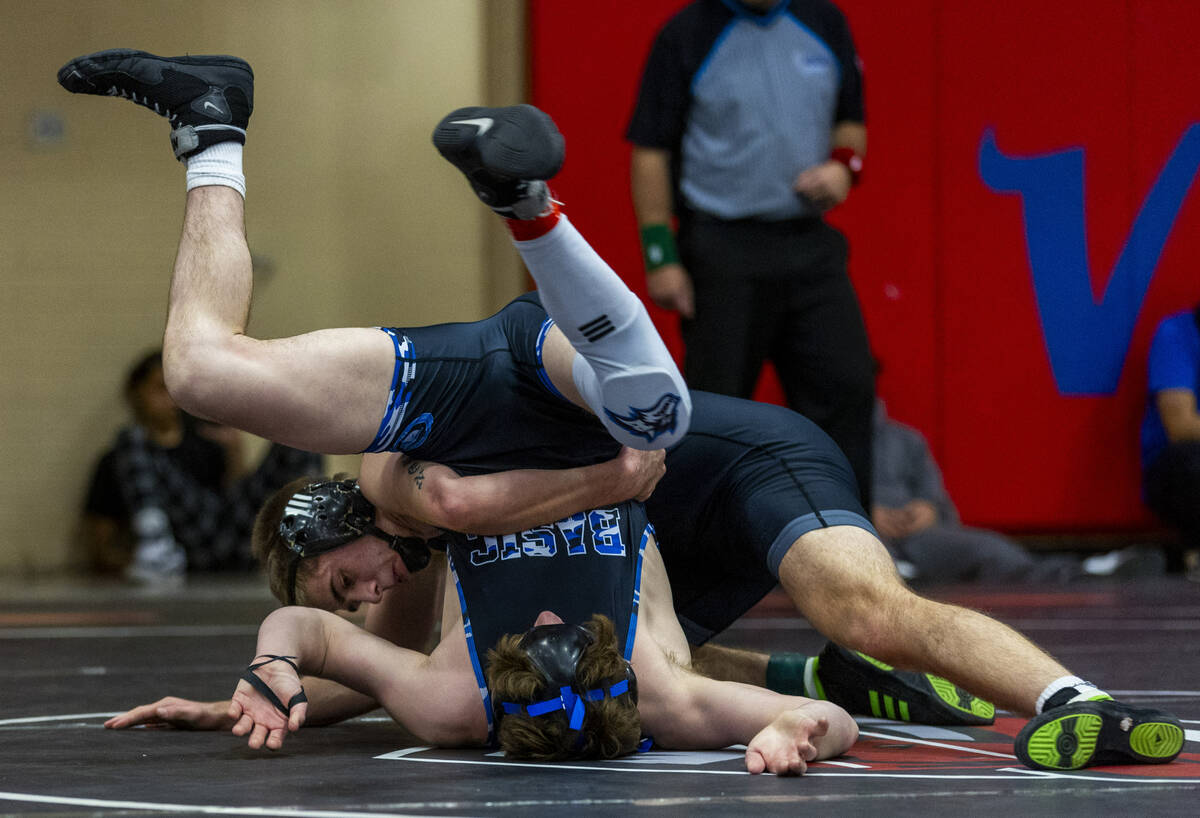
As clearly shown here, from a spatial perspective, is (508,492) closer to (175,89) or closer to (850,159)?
(175,89)

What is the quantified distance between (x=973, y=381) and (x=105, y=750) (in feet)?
17.7

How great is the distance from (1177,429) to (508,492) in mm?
4900

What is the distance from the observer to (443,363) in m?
2.32

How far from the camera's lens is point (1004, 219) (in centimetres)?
707

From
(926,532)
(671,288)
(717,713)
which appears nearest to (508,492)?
(717,713)

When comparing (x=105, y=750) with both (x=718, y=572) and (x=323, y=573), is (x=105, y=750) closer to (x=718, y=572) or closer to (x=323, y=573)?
(x=323, y=573)

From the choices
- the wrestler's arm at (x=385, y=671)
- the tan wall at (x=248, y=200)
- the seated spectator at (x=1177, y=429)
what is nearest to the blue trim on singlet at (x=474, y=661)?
the wrestler's arm at (x=385, y=671)

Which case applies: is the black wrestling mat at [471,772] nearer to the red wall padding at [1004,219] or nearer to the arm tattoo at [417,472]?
the arm tattoo at [417,472]

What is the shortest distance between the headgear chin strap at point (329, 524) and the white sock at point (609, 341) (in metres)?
0.54

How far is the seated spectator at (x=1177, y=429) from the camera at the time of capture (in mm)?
6371

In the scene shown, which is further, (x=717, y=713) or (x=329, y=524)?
(x=329, y=524)

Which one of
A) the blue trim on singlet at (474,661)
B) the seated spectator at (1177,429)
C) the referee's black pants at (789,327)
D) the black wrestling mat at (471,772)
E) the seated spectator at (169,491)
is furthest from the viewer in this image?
the seated spectator at (169,491)

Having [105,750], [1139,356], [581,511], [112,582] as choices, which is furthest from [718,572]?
[1139,356]

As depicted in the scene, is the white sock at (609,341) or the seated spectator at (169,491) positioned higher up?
the white sock at (609,341)
